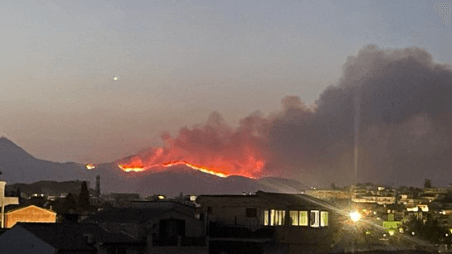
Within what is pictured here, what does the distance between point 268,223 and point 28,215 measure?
2233 centimetres

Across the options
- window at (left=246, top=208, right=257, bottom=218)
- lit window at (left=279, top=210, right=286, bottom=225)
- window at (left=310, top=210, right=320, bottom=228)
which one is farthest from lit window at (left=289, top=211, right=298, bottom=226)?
window at (left=246, top=208, right=257, bottom=218)

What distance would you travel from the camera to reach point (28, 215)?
67.1m

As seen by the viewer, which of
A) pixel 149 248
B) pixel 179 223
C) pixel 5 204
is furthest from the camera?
pixel 5 204

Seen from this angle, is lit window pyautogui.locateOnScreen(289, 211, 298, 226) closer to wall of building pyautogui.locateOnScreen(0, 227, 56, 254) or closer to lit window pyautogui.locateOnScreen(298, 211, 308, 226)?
lit window pyautogui.locateOnScreen(298, 211, 308, 226)

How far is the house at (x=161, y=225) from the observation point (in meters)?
47.6

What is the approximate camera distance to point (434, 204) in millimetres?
172000

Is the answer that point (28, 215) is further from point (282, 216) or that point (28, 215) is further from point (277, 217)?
point (282, 216)

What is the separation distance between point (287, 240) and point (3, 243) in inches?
760

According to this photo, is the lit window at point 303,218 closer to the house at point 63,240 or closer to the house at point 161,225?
the house at point 161,225

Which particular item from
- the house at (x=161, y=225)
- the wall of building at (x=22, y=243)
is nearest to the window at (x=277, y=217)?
the house at (x=161, y=225)

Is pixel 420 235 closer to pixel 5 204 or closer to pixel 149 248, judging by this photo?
pixel 5 204

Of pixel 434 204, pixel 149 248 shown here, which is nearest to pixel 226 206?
pixel 149 248

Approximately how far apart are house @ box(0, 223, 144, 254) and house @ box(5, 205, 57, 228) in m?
20.9

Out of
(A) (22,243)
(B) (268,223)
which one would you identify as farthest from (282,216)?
(A) (22,243)
